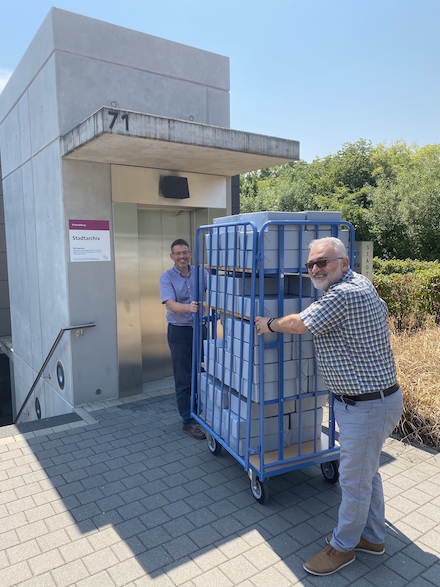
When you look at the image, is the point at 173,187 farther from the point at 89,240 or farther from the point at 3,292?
the point at 3,292

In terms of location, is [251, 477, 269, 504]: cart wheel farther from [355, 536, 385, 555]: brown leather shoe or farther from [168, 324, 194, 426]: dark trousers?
[168, 324, 194, 426]: dark trousers

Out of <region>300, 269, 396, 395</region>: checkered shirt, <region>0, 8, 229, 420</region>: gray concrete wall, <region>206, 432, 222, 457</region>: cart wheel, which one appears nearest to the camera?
<region>300, 269, 396, 395</region>: checkered shirt

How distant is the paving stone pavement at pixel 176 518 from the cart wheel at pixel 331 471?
0.08 metres

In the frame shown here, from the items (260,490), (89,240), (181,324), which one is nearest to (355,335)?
(260,490)

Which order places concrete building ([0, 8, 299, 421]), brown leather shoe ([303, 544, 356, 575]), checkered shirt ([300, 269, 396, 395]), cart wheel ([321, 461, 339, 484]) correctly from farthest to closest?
concrete building ([0, 8, 299, 421])
cart wheel ([321, 461, 339, 484])
brown leather shoe ([303, 544, 356, 575])
checkered shirt ([300, 269, 396, 395])

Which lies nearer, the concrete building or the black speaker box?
the concrete building

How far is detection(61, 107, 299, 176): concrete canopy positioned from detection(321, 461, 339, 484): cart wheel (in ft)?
12.0

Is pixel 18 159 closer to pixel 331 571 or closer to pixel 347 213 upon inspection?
pixel 331 571

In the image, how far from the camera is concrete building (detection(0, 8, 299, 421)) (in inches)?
217

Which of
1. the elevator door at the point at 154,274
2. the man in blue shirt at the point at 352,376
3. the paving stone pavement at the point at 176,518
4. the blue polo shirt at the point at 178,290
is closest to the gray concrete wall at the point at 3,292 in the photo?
the elevator door at the point at 154,274

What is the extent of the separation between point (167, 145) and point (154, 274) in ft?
7.40

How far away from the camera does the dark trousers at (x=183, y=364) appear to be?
501cm

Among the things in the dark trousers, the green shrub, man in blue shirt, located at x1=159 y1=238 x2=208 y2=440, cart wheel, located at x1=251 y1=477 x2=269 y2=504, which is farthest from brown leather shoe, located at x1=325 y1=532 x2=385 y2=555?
the green shrub

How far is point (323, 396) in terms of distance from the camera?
3.87 metres
